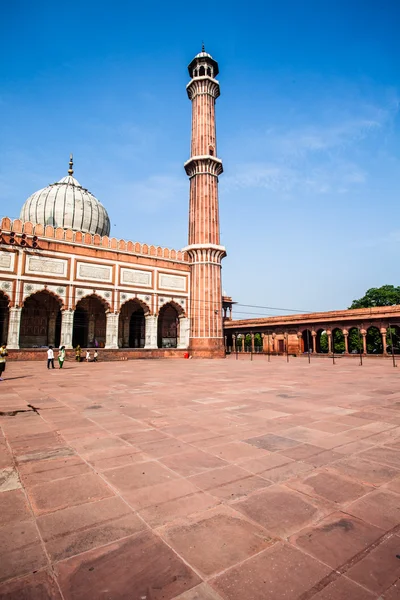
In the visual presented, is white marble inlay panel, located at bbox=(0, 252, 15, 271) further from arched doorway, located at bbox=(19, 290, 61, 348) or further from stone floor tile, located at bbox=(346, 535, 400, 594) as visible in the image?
stone floor tile, located at bbox=(346, 535, 400, 594)

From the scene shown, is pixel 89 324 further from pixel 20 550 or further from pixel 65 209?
pixel 20 550

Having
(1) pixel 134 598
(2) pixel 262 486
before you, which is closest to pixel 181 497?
(2) pixel 262 486

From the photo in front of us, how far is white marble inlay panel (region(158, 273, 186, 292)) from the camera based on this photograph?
26062 mm

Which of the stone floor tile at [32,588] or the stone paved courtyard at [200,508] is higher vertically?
the stone paved courtyard at [200,508]

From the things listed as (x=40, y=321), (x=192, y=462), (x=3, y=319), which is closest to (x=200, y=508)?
(x=192, y=462)

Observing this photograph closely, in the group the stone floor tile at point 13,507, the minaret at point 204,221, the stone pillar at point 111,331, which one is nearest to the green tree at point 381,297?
the minaret at point 204,221

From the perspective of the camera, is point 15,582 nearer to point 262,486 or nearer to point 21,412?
point 262,486

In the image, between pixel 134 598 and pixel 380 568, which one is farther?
pixel 380 568

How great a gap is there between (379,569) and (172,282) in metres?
25.1

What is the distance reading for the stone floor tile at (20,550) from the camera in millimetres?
1760

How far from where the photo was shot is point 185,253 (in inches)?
1091

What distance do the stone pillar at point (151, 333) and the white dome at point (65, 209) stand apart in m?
8.51

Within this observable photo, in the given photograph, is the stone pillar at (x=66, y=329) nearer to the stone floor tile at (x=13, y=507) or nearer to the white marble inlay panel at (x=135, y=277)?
the white marble inlay panel at (x=135, y=277)

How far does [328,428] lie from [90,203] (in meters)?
27.5
